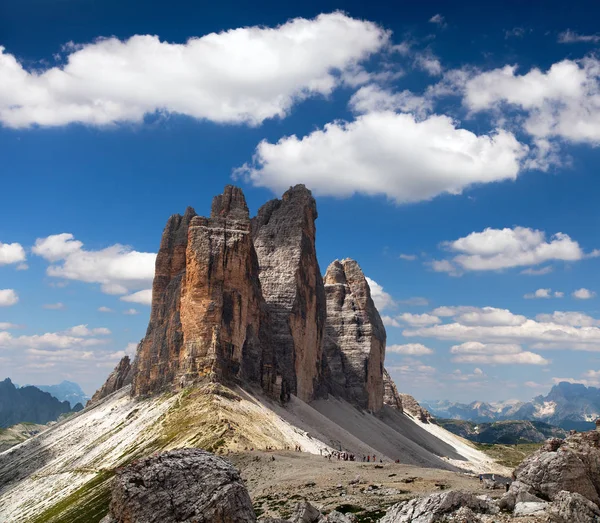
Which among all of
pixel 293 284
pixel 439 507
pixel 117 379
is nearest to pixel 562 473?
pixel 439 507

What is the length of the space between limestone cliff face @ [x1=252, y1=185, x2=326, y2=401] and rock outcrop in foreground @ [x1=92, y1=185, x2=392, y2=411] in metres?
0.30

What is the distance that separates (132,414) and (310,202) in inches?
3445

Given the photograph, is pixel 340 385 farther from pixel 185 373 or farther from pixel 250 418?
pixel 250 418

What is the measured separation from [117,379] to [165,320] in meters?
46.3

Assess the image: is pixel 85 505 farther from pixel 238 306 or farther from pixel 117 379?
pixel 117 379

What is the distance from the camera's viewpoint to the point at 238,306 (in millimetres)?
123812

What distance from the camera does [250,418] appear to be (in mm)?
97812

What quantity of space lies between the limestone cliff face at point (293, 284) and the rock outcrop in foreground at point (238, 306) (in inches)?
11.6

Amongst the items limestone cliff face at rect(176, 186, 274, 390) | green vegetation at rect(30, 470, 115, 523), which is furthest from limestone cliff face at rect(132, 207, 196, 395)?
green vegetation at rect(30, 470, 115, 523)

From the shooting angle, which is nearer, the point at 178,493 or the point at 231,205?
the point at 178,493

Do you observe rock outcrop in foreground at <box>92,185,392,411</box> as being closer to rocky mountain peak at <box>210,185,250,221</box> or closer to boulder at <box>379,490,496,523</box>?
rocky mountain peak at <box>210,185,250,221</box>

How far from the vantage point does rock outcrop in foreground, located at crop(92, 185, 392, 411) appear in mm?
119562

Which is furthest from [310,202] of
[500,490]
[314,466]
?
[500,490]

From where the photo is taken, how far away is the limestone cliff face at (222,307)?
11650 centimetres
